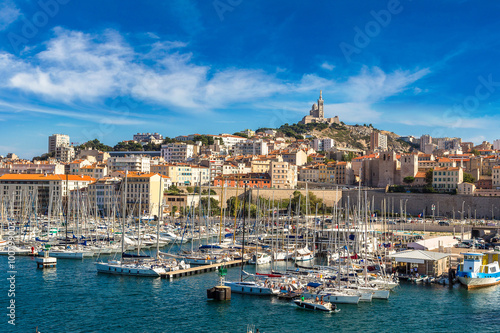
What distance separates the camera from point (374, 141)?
120188 millimetres

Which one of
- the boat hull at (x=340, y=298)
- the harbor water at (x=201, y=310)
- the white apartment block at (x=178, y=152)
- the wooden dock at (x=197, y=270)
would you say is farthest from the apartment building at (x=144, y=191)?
the boat hull at (x=340, y=298)

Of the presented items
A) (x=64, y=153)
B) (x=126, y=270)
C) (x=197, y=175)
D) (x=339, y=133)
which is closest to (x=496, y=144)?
(x=339, y=133)

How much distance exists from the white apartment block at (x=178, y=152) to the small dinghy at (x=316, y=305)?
232ft

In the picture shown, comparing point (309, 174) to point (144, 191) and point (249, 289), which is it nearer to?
point (144, 191)

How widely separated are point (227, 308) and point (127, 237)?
19148mm

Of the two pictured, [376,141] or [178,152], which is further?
[376,141]

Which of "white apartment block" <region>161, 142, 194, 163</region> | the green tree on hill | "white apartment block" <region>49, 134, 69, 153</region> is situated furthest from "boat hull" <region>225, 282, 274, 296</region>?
"white apartment block" <region>49, 134, 69, 153</region>

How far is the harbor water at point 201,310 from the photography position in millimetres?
18578

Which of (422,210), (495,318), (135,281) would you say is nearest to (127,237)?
(135,281)

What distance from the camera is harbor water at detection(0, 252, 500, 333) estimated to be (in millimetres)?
18578

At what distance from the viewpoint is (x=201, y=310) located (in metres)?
20.5

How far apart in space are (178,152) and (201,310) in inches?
2874

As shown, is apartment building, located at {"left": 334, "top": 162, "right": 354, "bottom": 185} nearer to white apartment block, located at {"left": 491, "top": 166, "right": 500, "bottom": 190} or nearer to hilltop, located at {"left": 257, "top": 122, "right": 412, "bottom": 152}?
white apartment block, located at {"left": 491, "top": 166, "right": 500, "bottom": 190}

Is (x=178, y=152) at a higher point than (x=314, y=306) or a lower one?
higher
